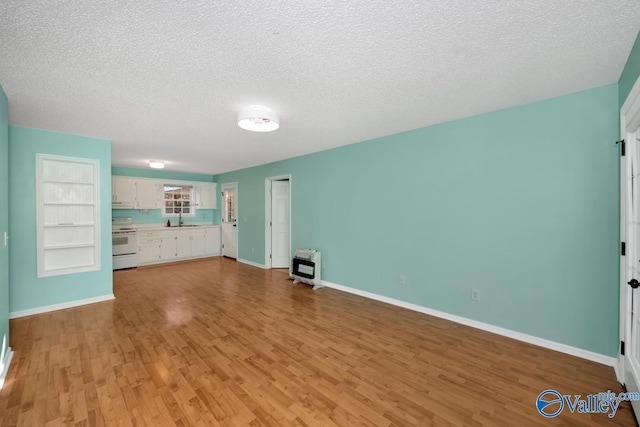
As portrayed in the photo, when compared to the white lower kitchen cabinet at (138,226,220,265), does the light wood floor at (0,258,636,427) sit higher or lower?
lower

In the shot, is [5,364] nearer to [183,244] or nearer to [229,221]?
[183,244]

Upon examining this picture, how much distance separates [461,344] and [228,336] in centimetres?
242

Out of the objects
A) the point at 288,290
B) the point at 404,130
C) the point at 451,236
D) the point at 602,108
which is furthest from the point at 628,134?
the point at 288,290

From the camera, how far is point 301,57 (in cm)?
184

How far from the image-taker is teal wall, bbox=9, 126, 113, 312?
131 inches

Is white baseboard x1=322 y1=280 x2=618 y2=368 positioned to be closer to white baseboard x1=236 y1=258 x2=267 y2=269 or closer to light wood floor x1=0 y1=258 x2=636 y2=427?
light wood floor x1=0 y1=258 x2=636 y2=427

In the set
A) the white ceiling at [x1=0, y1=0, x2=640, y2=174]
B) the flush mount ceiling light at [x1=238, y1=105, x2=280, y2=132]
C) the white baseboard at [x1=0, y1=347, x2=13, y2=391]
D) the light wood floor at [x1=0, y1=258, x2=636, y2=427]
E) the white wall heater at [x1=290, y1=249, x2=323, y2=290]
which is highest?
the white ceiling at [x1=0, y1=0, x2=640, y2=174]

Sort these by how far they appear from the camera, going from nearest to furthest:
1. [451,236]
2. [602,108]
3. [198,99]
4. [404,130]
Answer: [602,108] < [198,99] < [451,236] < [404,130]

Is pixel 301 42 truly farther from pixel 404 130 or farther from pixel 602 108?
pixel 602 108

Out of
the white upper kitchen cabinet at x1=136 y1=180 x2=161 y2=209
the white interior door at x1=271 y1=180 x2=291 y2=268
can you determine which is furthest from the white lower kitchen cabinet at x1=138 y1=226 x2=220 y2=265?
the white interior door at x1=271 y1=180 x2=291 y2=268

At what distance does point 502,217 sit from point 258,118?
2813mm

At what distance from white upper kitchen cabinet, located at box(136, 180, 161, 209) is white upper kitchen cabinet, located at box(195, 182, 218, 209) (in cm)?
105

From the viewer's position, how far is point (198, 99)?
2555 millimetres

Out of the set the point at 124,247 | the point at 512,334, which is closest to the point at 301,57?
the point at 512,334
